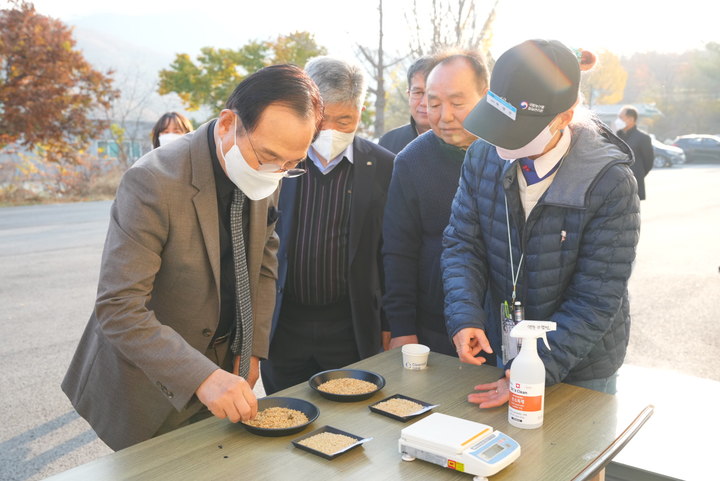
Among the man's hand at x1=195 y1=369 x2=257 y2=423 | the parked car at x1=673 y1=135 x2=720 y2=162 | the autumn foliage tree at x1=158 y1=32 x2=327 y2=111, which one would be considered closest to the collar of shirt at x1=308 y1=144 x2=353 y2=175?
the man's hand at x1=195 y1=369 x2=257 y2=423

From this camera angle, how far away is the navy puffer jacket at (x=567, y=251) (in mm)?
1741

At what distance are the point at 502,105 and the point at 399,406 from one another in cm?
83

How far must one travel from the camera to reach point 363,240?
8.75 ft

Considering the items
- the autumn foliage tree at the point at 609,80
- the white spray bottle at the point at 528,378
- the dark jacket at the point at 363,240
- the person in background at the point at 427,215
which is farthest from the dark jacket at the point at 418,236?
the autumn foliage tree at the point at 609,80

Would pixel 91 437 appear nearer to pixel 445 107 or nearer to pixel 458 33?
pixel 445 107

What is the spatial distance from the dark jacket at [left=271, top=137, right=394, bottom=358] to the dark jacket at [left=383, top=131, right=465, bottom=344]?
12cm

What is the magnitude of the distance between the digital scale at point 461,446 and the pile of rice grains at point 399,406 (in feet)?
0.54

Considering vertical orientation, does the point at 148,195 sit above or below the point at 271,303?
above

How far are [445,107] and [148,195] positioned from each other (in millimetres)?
1216

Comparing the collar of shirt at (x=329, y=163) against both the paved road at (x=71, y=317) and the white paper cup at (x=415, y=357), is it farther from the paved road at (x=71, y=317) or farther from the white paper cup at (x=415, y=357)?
the paved road at (x=71, y=317)

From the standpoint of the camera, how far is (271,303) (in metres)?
2.15

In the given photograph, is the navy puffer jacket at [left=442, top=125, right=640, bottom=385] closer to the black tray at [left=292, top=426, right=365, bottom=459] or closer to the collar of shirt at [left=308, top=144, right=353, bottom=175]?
the black tray at [left=292, top=426, right=365, bottom=459]

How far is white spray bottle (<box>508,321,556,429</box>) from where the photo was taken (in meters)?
1.54

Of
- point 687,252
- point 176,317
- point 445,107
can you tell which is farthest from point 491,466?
point 687,252
